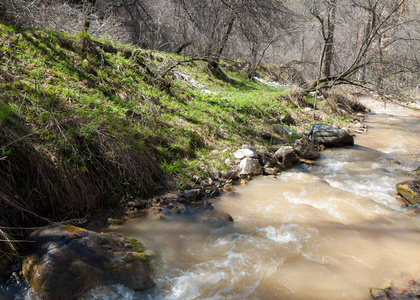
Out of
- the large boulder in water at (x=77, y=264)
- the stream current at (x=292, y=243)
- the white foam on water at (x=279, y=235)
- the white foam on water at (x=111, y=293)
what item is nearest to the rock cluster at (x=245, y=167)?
the stream current at (x=292, y=243)

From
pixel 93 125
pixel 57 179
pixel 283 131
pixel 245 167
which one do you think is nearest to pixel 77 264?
pixel 57 179

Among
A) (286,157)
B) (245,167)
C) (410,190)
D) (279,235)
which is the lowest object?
(279,235)

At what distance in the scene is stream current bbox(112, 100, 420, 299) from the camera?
300 centimetres

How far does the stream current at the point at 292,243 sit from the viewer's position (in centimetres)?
300

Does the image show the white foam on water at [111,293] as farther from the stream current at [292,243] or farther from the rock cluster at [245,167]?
Result: the rock cluster at [245,167]

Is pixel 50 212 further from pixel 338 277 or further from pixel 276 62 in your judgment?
pixel 276 62

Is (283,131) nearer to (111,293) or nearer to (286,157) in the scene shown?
(286,157)

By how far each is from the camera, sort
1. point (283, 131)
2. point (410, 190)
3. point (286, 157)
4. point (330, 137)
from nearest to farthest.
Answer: point (410, 190)
point (286, 157)
point (330, 137)
point (283, 131)

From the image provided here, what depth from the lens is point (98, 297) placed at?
2.68 m

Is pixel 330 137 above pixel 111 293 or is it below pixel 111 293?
above

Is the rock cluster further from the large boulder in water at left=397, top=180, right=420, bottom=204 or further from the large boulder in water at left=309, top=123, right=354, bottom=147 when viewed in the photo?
the large boulder in water at left=397, top=180, right=420, bottom=204

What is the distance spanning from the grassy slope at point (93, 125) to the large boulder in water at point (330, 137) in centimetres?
126

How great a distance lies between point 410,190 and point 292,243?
8.70 feet

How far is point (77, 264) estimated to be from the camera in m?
2.79
